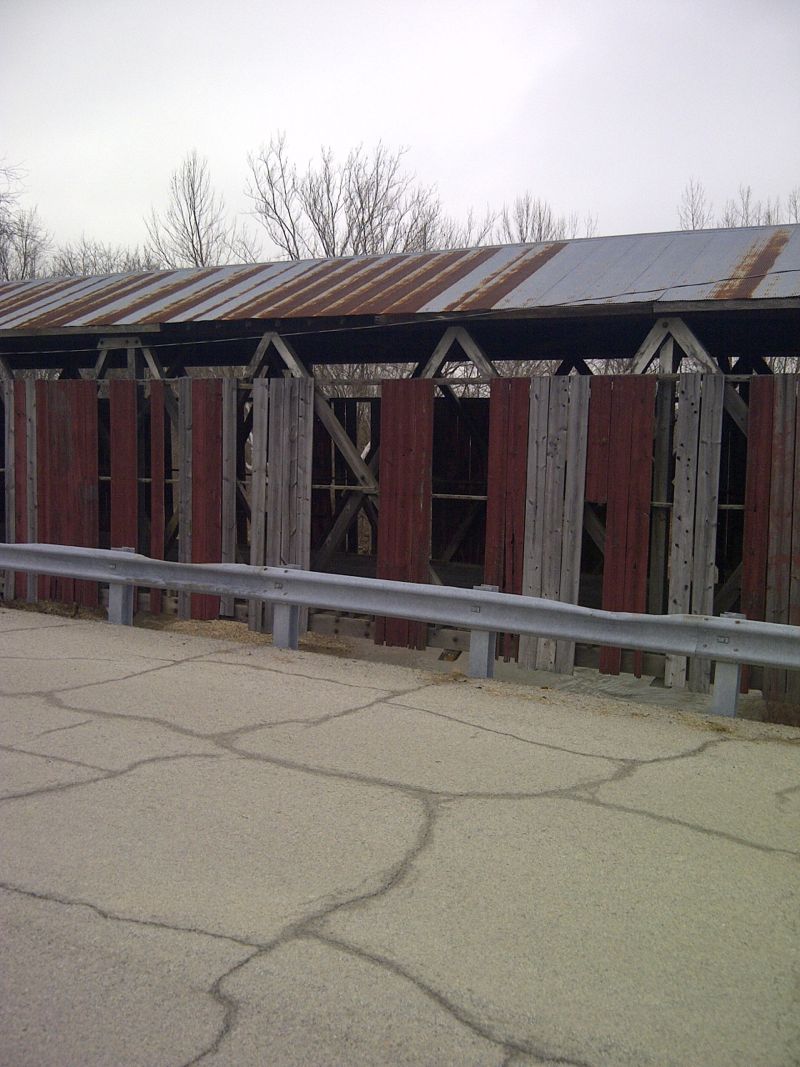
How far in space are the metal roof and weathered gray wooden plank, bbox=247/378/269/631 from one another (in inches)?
34.0

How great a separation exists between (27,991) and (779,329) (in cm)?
918

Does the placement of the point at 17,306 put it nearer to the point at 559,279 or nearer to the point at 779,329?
the point at 559,279

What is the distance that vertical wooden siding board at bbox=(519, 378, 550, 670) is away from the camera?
324 inches

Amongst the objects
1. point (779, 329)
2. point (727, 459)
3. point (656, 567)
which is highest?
point (779, 329)

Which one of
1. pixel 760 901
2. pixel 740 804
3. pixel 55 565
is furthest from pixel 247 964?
pixel 55 565

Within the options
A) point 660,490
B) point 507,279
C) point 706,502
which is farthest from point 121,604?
point 706,502

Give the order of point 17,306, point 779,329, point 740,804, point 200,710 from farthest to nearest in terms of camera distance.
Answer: point 17,306 → point 779,329 → point 200,710 → point 740,804

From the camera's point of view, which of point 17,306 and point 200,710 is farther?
point 17,306

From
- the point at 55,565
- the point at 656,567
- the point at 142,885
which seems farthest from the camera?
the point at 55,565

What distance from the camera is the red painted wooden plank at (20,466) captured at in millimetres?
11242

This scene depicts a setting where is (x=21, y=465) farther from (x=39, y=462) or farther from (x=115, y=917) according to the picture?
(x=115, y=917)

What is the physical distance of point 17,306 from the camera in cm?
1347

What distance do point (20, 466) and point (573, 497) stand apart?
6.69 m

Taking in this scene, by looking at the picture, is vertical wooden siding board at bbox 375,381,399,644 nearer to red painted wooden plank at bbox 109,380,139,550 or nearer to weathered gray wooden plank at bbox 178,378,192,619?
weathered gray wooden plank at bbox 178,378,192,619
